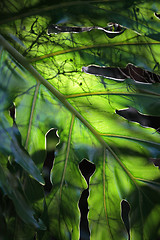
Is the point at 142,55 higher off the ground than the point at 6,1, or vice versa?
the point at 6,1

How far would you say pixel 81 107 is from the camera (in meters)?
0.81

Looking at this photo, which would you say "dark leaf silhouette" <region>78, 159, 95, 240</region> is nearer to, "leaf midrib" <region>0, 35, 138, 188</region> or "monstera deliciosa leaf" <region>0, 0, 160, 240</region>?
"monstera deliciosa leaf" <region>0, 0, 160, 240</region>

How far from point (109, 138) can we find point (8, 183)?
1.03 ft

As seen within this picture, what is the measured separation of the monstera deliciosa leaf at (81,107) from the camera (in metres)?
0.73

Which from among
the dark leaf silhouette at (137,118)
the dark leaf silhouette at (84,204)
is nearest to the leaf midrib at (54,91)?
the dark leaf silhouette at (137,118)

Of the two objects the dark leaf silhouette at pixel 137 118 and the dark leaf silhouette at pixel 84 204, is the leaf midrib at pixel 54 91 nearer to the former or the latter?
the dark leaf silhouette at pixel 137 118

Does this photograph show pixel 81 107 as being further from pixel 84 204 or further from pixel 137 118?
pixel 84 204

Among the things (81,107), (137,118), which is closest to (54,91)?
(81,107)

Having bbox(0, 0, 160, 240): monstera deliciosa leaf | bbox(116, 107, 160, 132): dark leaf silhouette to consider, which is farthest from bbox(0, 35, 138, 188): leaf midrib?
bbox(116, 107, 160, 132): dark leaf silhouette

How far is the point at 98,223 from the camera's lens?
0.84m

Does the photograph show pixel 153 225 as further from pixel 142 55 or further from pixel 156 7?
pixel 156 7

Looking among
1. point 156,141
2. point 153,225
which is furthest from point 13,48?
point 153,225

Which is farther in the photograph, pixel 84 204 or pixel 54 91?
pixel 84 204

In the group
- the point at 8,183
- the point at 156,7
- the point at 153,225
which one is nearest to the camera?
the point at 8,183
